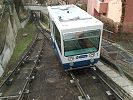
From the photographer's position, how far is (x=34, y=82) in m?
15.5

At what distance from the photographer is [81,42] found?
1463cm

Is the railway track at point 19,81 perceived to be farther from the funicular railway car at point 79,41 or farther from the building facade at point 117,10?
the building facade at point 117,10

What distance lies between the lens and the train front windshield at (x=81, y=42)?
1437cm

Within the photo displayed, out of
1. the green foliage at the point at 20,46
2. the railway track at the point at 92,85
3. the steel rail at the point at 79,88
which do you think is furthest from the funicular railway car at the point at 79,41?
the green foliage at the point at 20,46

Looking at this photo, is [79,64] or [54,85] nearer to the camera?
[54,85]

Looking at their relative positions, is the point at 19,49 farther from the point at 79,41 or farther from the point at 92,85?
the point at 92,85

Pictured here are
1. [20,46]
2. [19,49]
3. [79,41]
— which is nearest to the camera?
[79,41]

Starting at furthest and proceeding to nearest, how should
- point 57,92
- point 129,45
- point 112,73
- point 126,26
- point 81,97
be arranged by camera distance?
point 126,26, point 129,45, point 112,73, point 57,92, point 81,97

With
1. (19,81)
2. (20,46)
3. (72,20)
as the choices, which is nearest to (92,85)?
(72,20)

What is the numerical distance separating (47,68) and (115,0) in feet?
38.8

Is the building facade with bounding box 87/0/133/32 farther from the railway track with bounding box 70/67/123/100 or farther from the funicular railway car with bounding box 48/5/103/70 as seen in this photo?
the funicular railway car with bounding box 48/5/103/70

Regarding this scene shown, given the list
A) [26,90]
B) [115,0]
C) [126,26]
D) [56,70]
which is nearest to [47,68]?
[56,70]

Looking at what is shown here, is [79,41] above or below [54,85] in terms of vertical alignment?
above

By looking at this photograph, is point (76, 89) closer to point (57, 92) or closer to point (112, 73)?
point (57, 92)
